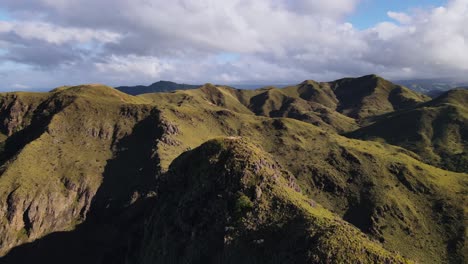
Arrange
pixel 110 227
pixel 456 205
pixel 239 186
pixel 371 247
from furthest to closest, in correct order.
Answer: pixel 110 227 < pixel 456 205 < pixel 239 186 < pixel 371 247

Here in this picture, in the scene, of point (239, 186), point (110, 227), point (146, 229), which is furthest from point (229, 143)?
point (110, 227)

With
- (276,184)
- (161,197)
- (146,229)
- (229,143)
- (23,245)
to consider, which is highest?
(229,143)

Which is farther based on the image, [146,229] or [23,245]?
[23,245]

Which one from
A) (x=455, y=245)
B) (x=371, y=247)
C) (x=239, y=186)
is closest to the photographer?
(x=371, y=247)

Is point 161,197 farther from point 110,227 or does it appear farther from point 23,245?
point 23,245

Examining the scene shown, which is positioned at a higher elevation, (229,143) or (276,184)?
(229,143)

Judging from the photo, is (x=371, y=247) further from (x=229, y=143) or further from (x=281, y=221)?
(x=229, y=143)

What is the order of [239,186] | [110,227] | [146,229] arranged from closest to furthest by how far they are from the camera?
1. [239,186]
2. [146,229]
3. [110,227]

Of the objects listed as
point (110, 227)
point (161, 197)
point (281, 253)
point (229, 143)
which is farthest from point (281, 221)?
point (110, 227)

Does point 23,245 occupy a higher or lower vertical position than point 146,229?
lower
